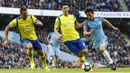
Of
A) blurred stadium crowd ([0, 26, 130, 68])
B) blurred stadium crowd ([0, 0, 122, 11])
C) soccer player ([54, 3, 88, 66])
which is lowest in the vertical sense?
blurred stadium crowd ([0, 26, 130, 68])

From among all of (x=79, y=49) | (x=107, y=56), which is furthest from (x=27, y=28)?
(x=107, y=56)

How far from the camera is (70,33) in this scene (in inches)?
827

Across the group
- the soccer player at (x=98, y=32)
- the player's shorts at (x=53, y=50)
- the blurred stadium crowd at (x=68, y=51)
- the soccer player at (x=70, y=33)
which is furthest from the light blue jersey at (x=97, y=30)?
the blurred stadium crowd at (x=68, y=51)

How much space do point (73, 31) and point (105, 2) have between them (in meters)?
30.6

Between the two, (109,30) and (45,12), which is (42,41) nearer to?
(45,12)

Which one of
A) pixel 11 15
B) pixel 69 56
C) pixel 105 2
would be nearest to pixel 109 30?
pixel 105 2

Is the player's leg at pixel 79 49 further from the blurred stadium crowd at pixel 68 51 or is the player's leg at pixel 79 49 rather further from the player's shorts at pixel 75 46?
the blurred stadium crowd at pixel 68 51

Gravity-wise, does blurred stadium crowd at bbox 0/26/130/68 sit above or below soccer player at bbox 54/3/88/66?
below

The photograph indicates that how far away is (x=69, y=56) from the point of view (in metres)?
46.7

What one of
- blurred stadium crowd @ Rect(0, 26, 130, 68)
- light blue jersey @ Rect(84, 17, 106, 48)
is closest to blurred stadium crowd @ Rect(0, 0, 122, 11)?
blurred stadium crowd @ Rect(0, 26, 130, 68)

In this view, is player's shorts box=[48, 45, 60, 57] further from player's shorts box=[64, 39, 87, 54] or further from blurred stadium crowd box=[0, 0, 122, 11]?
blurred stadium crowd box=[0, 0, 122, 11]

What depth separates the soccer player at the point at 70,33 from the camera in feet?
67.1

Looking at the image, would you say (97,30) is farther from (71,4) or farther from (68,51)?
(71,4)

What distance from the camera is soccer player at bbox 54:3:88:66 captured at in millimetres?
20438
